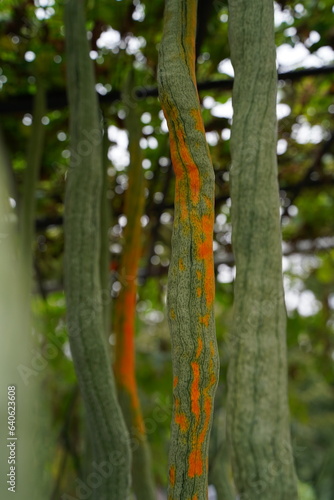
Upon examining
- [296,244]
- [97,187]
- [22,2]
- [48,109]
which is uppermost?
[22,2]

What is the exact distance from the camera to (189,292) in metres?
0.73

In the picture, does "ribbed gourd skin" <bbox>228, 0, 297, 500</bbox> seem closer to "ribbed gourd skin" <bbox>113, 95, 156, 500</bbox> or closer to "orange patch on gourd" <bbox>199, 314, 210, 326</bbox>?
"orange patch on gourd" <bbox>199, 314, 210, 326</bbox>

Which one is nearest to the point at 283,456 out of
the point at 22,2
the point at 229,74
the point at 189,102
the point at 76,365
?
the point at 76,365

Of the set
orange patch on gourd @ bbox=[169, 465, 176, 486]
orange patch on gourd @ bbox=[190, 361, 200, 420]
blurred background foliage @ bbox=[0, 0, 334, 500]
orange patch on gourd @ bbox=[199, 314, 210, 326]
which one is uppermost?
blurred background foliage @ bbox=[0, 0, 334, 500]

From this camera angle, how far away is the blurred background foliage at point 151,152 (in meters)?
1.64

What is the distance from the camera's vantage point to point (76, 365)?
108 cm

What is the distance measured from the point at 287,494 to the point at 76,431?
5.49 feet

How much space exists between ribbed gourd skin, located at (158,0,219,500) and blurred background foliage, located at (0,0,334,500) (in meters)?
0.69

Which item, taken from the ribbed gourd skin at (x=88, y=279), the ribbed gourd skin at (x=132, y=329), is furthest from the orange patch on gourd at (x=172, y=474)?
the ribbed gourd skin at (x=132, y=329)

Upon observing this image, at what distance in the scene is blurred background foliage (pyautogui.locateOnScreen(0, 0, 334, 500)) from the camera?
1.64 metres

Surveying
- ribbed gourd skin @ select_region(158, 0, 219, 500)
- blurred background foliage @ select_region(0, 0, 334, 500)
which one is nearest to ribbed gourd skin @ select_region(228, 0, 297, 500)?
ribbed gourd skin @ select_region(158, 0, 219, 500)

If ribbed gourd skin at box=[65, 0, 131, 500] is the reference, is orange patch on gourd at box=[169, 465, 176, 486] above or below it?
below

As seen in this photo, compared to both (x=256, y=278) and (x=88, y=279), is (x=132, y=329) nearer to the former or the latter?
(x=88, y=279)

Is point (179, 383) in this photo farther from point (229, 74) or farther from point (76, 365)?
point (229, 74)
